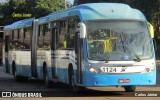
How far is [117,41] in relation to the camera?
17.0 m

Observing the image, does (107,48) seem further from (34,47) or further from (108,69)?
(34,47)

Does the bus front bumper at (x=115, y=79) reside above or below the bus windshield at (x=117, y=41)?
below

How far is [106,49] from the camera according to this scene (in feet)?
55.1

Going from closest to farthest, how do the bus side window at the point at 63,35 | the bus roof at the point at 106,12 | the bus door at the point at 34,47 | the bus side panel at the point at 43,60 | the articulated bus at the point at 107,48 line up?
the articulated bus at the point at 107,48
the bus roof at the point at 106,12
the bus side window at the point at 63,35
the bus side panel at the point at 43,60
the bus door at the point at 34,47

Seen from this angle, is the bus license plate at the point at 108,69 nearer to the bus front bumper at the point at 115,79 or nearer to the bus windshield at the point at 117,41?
the bus front bumper at the point at 115,79

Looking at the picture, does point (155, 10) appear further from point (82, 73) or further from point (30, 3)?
point (82, 73)

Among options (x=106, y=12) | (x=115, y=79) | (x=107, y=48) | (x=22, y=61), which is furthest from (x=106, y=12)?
(x=22, y=61)

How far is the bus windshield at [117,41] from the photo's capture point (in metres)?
16.8

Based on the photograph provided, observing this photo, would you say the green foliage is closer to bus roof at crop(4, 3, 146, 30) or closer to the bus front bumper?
bus roof at crop(4, 3, 146, 30)

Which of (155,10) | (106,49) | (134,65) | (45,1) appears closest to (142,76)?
(134,65)

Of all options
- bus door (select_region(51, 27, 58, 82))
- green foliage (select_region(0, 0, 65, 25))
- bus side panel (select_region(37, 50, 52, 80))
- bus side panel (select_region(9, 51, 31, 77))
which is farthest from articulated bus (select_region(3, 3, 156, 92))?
green foliage (select_region(0, 0, 65, 25))

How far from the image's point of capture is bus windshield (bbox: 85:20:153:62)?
16797 mm

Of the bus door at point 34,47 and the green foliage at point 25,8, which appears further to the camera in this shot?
the green foliage at point 25,8

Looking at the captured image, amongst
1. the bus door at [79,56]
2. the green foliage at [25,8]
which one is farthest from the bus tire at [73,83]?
the green foliage at [25,8]
